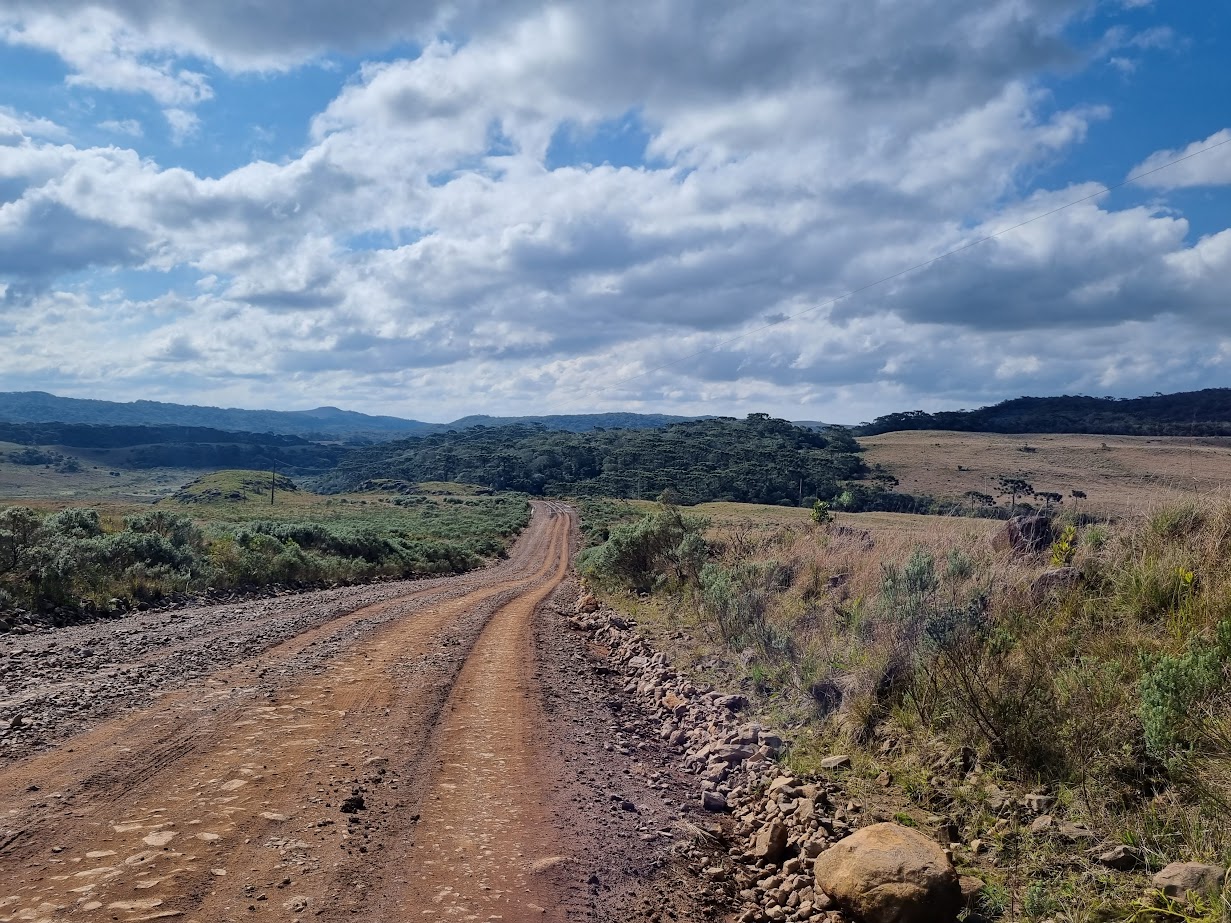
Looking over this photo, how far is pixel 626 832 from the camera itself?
572 cm

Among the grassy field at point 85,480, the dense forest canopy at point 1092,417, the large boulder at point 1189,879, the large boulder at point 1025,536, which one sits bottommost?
the grassy field at point 85,480

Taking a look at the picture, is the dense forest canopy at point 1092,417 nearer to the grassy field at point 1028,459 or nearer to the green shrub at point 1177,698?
the grassy field at point 1028,459

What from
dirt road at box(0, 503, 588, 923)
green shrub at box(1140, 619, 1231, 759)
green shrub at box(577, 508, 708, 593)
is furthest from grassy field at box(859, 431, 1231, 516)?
dirt road at box(0, 503, 588, 923)

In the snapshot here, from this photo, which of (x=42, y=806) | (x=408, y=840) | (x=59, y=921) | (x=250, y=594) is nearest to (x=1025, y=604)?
(x=408, y=840)

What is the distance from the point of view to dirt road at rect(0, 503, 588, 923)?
440cm

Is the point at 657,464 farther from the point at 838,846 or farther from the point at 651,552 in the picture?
the point at 838,846

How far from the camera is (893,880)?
4289 millimetres

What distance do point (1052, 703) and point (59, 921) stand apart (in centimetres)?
677

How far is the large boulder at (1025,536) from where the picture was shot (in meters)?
9.87

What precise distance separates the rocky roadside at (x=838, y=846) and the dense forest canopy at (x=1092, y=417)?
9387 cm

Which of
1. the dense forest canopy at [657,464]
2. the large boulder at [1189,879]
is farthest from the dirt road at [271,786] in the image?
the dense forest canopy at [657,464]

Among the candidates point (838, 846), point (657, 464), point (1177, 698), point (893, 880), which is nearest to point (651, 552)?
point (838, 846)

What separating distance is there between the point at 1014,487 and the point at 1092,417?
226ft

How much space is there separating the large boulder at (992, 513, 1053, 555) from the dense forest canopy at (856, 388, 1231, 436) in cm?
8803
